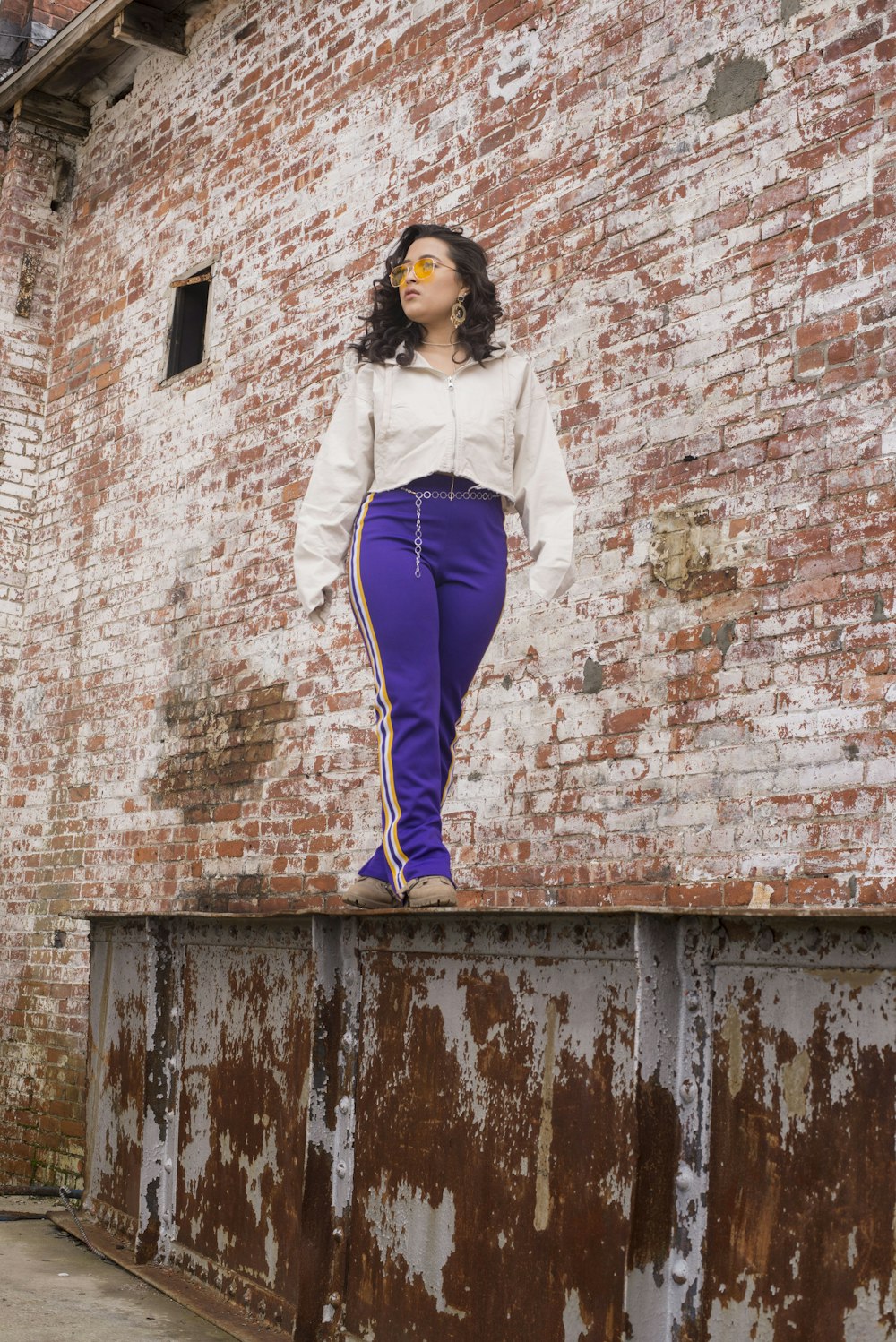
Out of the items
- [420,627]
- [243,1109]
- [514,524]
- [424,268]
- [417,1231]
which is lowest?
[417,1231]

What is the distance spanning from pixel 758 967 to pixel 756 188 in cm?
244

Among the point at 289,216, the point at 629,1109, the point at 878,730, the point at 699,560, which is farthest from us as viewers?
the point at 289,216

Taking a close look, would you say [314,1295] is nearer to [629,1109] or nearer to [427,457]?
[629,1109]

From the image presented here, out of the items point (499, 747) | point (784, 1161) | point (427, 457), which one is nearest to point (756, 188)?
point (427, 457)

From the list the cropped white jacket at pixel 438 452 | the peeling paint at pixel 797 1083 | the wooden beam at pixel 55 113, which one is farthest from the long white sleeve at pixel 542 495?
the wooden beam at pixel 55 113

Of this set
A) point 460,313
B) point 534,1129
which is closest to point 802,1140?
point 534,1129

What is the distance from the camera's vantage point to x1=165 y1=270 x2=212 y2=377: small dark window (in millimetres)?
6598

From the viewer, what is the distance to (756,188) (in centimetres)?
395

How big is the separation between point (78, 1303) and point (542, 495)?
236cm

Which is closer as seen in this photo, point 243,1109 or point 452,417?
point 452,417

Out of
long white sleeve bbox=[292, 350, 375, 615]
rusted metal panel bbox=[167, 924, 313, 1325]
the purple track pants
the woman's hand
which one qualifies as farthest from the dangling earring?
rusted metal panel bbox=[167, 924, 313, 1325]

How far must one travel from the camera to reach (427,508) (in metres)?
3.16

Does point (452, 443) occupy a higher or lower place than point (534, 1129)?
higher

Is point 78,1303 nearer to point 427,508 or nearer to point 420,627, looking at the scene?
point 420,627
